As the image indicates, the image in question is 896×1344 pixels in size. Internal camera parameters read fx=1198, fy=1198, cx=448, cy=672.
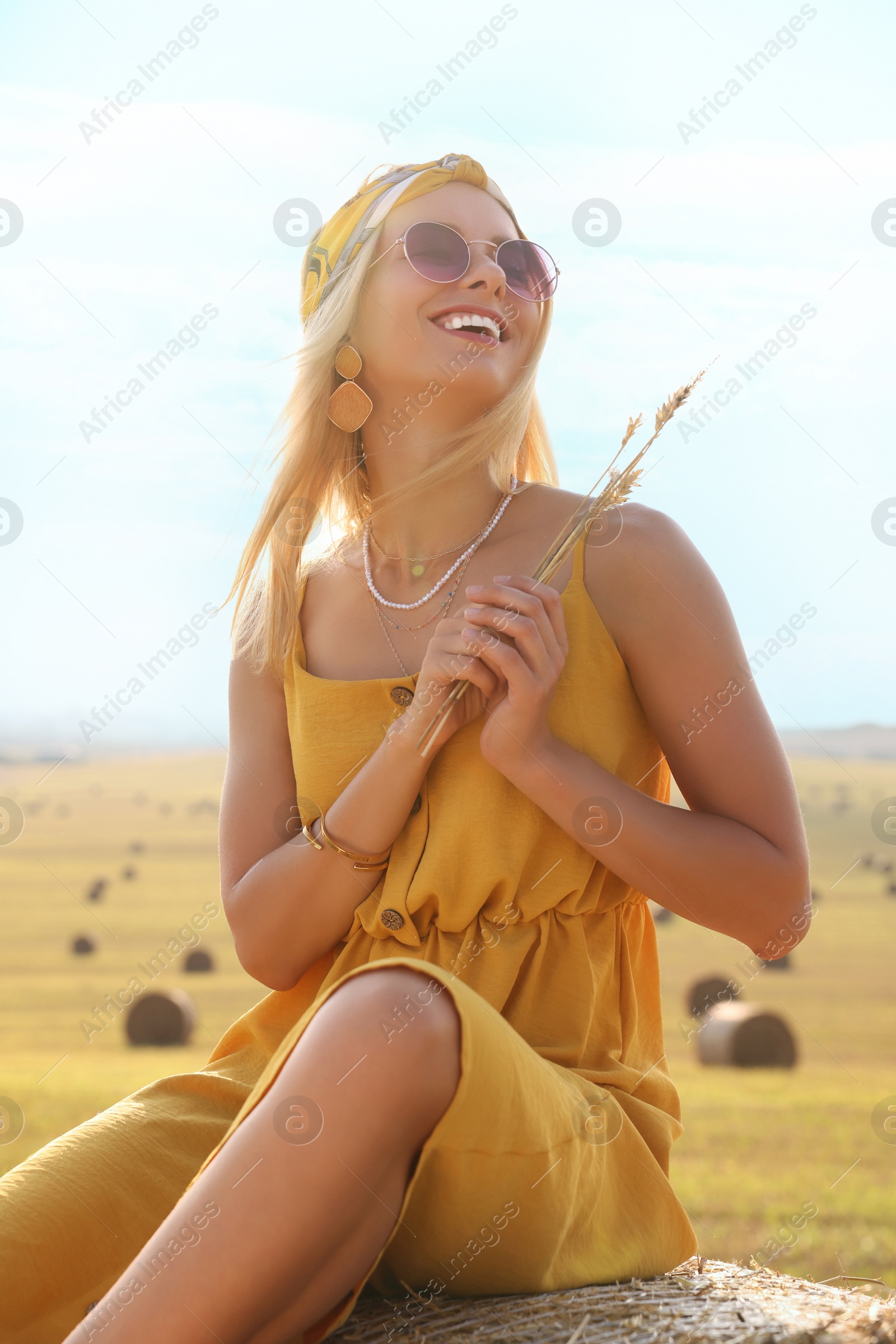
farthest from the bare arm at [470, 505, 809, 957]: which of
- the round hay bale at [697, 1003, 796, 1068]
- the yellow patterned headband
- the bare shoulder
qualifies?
the round hay bale at [697, 1003, 796, 1068]

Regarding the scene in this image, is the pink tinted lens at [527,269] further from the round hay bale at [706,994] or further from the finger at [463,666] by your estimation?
the round hay bale at [706,994]

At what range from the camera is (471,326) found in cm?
238

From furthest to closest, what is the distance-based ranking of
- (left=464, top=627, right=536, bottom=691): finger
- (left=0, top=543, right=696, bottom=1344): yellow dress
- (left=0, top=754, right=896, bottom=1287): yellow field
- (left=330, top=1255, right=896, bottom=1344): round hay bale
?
(left=0, top=754, right=896, bottom=1287): yellow field → (left=464, top=627, right=536, bottom=691): finger → (left=0, top=543, right=696, bottom=1344): yellow dress → (left=330, top=1255, right=896, bottom=1344): round hay bale

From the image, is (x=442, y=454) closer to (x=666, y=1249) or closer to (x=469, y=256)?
(x=469, y=256)

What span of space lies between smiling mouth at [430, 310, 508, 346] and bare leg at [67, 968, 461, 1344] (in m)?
1.36

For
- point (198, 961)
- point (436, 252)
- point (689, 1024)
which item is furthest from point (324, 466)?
point (198, 961)

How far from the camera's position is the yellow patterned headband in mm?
2510

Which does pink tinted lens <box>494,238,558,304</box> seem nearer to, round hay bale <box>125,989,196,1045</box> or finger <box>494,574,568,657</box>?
finger <box>494,574,568,657</box>

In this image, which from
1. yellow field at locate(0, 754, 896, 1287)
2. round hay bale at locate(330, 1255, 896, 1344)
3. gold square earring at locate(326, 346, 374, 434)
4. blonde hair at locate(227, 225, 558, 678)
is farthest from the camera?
yellow field at locate(0, 754, 896, 1287)

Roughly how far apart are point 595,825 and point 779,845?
33cm

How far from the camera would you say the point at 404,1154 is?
4.85 feet

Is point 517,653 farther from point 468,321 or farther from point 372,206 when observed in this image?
point 372,206

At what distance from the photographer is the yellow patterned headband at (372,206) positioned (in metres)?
2.51

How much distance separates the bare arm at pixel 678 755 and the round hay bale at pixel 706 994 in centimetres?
944
